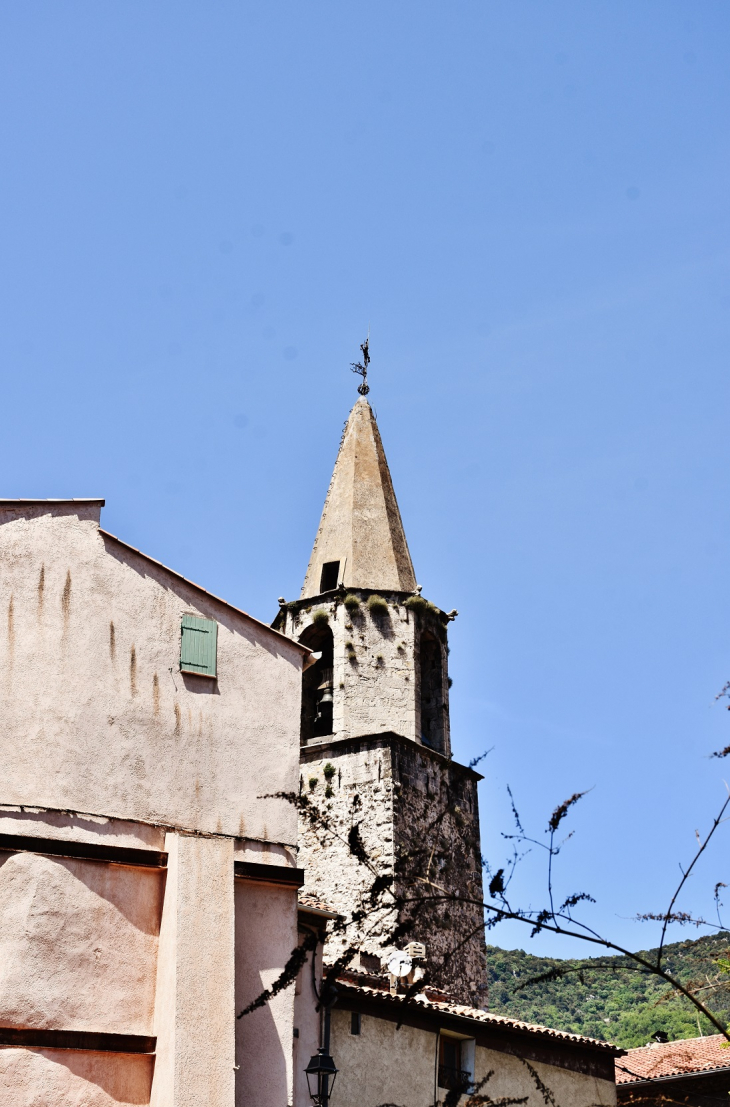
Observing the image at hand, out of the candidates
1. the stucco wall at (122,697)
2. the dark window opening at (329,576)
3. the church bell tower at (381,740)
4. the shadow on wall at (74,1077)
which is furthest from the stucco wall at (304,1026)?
the dark window opening at (329,576)

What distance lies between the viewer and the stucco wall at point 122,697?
12906 millimetres

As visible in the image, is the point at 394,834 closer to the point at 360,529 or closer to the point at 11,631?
the point at 360,529

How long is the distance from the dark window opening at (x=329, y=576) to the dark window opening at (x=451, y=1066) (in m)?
11.0

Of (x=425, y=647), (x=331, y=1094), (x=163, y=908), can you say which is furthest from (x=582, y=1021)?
(x=163, y=908)

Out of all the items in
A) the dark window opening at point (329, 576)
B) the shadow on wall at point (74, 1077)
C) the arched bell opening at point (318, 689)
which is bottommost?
the shadow on wall at point (74, 1077)

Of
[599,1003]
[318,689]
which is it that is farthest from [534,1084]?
[599,1003]

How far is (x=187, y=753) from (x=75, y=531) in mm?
2742

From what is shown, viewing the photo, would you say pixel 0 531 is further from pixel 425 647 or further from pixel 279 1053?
pixel 425 647

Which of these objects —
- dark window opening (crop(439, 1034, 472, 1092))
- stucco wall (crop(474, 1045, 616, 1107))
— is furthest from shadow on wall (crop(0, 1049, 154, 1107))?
stucco wall (crop(474, 1045, 616, 1107))

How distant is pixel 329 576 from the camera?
2633 centimetres

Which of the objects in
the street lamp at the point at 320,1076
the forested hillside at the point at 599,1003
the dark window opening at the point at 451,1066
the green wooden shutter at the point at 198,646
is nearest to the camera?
the street lamp at the point at 320,1076

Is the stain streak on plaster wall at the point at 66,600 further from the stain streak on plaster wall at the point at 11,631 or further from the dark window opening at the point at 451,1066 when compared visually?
the dark window opening at the point at 451,1066

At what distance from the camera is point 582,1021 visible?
42.5 meters

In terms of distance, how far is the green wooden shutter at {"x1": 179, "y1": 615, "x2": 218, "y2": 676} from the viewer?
1423cm
